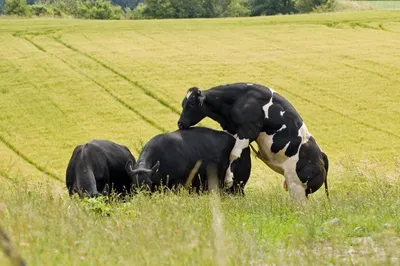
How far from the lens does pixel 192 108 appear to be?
1530 centimetres

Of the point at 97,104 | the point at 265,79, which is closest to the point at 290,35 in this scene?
the point at 265,79

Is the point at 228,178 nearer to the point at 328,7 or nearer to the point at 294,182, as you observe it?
the point at 294,182

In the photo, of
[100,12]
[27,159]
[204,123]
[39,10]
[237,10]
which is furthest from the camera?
[237,10]

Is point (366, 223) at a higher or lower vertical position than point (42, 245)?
lower

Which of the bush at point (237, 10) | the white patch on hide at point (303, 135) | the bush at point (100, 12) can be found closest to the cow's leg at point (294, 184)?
the white patch on hide at point (303, 135)

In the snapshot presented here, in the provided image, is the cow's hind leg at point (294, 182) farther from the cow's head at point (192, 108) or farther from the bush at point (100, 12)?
the bush at point (100, 12)

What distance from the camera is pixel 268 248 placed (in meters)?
7.17

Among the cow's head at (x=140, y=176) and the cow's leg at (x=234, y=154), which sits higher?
the cow's head at (x=140, y=176)

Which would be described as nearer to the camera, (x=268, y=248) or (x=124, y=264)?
(x=124, y=264)

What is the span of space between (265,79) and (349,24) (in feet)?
76.0

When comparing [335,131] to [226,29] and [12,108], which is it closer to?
[12,108]

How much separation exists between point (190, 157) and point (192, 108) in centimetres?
121

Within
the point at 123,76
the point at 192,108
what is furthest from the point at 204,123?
the point at 192,108

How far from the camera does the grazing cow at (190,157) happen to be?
13.9 metres
